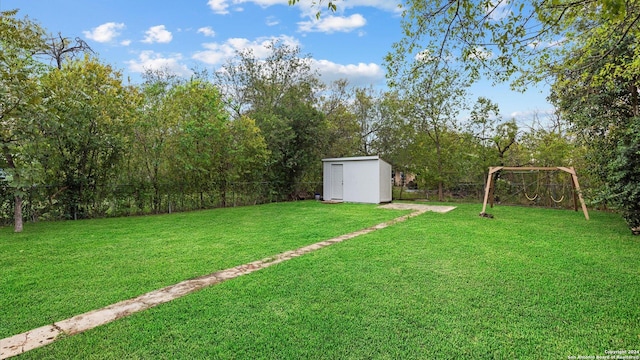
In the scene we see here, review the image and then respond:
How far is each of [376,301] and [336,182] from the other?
10.0 m

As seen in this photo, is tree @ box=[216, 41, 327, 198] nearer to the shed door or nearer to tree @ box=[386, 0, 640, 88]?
the shed door

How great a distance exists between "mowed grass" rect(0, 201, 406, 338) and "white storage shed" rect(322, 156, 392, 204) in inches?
150

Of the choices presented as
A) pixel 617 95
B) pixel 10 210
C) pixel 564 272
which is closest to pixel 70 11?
pixel 10 210

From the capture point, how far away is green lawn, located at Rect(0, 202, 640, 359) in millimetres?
1991

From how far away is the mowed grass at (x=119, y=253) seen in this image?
274cm

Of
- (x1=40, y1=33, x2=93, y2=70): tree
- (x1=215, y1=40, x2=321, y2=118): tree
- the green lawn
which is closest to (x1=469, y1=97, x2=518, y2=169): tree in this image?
the green lawn

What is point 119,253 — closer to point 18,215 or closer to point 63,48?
point 18,215

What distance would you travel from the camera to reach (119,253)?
14.5 feet

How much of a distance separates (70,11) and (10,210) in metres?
5.42

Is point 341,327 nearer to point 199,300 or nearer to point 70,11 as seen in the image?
point 199,300

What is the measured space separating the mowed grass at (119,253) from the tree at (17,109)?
1152 mm

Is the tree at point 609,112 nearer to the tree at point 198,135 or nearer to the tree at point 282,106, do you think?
the tree at point 282,106

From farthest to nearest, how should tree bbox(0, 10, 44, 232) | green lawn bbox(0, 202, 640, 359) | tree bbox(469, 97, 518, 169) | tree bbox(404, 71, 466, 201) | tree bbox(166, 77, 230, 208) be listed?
tree bbox(404, 71, 466, 201) < tree bbox(469, 97, 518, 169) < tree bbox(166, 77, 230, 208) < tree bbox(0, 10, 44, 232) < green lawn bbox(0, 202, 640, 359)

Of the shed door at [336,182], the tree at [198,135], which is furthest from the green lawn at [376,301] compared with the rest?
the shed door at [336,182]
